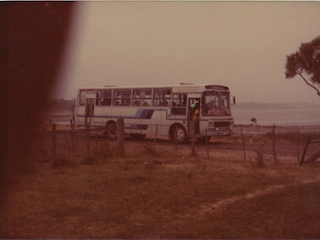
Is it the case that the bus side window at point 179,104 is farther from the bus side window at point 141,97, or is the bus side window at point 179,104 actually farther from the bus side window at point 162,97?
the bus side window at point 141,97

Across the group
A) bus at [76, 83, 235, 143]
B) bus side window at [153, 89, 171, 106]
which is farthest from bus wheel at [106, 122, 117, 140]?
bus side window at [153, 89, 171, 106]

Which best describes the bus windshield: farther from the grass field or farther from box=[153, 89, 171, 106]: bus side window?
the grass field

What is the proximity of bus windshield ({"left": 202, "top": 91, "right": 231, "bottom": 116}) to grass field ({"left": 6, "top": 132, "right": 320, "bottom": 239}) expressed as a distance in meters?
6.84

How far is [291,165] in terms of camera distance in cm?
1087

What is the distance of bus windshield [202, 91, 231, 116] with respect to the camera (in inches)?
701

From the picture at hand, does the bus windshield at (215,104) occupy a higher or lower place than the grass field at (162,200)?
higher

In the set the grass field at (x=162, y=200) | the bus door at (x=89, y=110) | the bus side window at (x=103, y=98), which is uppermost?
the bus side window at (x=103, y=98)

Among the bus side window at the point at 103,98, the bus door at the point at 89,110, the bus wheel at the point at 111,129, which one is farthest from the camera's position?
the bus door at the point at 89,110

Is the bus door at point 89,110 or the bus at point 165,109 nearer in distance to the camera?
the bus at point 165,109

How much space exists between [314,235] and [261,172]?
202 inches

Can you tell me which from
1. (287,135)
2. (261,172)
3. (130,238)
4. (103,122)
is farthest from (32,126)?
(287,135)

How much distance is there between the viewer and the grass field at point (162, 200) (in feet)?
17.3

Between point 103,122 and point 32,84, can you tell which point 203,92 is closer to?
point 103,122

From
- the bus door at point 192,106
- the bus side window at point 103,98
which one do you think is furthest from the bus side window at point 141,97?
the bus door at point 192,106
